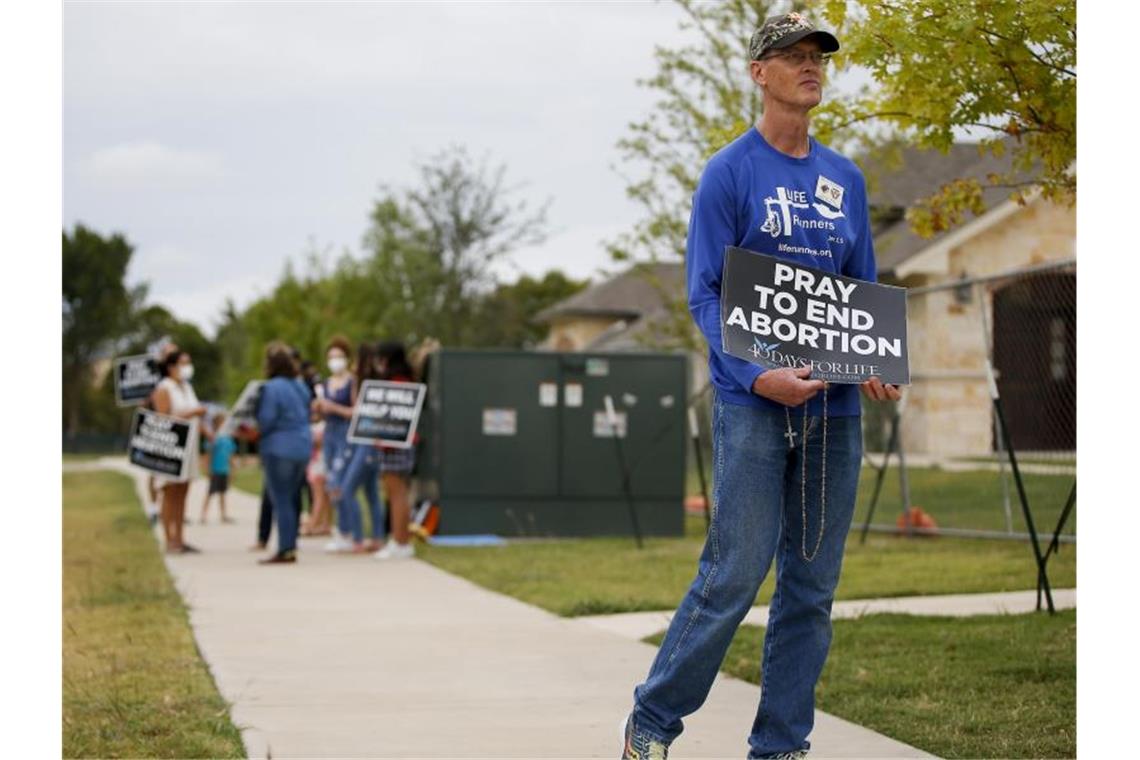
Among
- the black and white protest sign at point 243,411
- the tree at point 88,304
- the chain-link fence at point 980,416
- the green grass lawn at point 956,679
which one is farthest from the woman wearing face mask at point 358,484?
the tree at point 88,304

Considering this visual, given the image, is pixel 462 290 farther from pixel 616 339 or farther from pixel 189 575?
pixel 189 575

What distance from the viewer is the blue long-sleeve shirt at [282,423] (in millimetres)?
14344

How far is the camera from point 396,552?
1517 centimetres

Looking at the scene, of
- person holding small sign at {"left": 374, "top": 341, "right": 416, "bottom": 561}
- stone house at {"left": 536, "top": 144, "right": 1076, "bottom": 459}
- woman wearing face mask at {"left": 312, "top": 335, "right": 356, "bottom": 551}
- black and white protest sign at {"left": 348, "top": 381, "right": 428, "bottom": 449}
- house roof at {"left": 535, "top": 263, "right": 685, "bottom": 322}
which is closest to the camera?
stone house at {"left": 536, "top": 144, "right": 1076, "bottom": 459}

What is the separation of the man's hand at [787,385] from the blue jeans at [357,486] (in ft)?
35.6

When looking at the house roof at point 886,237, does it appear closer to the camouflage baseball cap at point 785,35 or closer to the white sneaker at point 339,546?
the camouflage baseball cap at point 785,35

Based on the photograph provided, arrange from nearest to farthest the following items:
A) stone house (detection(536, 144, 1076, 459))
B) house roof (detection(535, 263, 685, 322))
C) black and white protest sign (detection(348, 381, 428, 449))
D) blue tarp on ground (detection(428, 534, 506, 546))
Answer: stone house (detection(536, 144, 1076, 459)) → black and white protest sign (detection(348, 381, 428, 449)) → blue tarp on ground (detection(428, 534, 506, 546)) → house roof (detection(535, 263, 685, 322))

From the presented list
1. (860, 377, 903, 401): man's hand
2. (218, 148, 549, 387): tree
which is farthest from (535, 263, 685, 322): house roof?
(860, 377, 903, 401): man's hand

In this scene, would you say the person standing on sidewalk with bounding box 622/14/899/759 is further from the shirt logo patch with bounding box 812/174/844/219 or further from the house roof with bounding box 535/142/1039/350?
the house roof with bounding box 535/142/1039/350

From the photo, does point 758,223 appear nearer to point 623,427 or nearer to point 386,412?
point 386,412

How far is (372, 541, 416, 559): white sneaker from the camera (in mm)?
Result: 15141

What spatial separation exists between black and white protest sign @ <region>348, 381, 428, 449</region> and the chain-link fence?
14.2 ft

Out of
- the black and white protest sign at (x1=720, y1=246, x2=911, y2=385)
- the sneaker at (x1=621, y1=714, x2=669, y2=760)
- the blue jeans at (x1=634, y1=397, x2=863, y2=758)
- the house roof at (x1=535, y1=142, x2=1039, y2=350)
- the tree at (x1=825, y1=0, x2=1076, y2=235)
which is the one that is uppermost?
the house roof at (x1=535, y1=142, x2=1039, y2=350)
